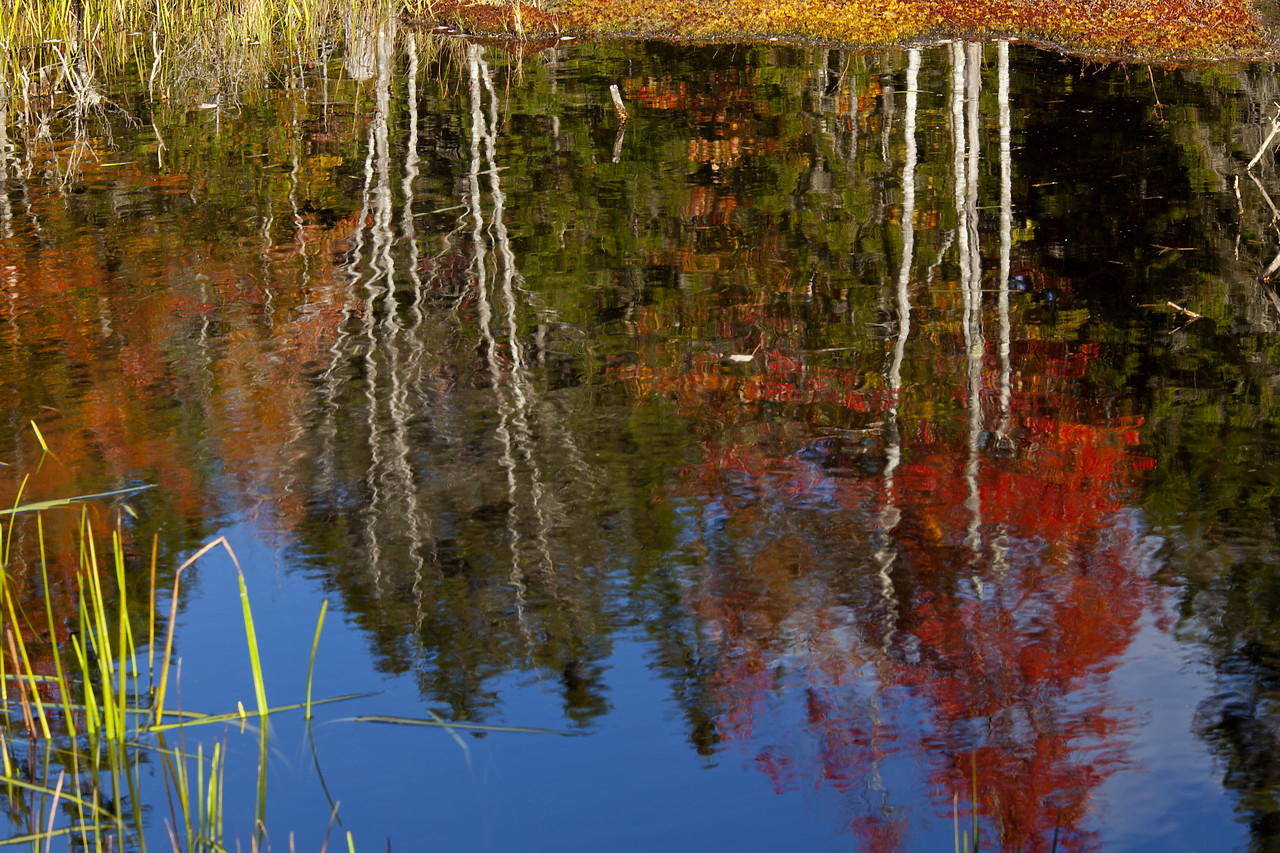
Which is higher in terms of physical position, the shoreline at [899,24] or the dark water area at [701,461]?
the shoreline at [899,24]

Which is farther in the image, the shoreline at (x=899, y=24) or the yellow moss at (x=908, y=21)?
the yellow moss at (x=908, y=21)

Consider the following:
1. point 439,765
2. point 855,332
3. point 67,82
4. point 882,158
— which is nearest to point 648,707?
point 439,765

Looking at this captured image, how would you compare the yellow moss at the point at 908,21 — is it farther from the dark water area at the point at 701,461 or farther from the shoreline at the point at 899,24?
the dark water area at the point at 701,461

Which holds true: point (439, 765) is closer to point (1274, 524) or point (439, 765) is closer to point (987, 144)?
point (1274, 524)

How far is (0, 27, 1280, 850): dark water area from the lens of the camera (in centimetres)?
405

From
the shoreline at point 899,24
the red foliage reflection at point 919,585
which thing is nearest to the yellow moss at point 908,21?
the shoreline at point 899,24

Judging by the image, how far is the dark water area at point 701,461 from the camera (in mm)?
4051

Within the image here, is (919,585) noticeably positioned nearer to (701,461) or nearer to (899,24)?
(701,461)

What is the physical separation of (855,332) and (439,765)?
4439 millimetres

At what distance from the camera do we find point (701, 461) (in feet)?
20.3

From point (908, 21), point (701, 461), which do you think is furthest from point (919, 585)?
point (908, 21)

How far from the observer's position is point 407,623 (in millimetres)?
4895

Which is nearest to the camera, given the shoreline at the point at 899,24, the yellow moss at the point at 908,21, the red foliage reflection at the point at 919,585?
the red foliage reflection at the point at 919,585

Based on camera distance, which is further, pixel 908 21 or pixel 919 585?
pixel 908 21
